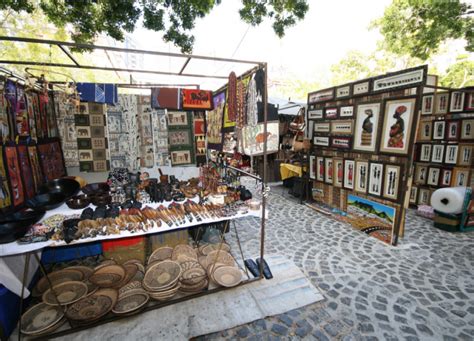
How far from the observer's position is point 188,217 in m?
2.87

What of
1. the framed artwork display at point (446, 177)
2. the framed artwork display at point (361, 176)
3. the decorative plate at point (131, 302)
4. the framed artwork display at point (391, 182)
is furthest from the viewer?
the framed artwork display at point (446, 177)

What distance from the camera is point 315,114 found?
20.3 feet

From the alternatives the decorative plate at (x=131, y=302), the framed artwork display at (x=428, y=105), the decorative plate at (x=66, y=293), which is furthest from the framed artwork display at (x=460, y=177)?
the decorative plate at (x=66, y=293)

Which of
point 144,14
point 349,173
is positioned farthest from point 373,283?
point 144,14

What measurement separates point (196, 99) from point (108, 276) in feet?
10.9

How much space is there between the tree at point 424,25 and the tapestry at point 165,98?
832 cm

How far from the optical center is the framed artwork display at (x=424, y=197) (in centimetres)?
588

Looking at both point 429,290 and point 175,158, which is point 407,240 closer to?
point 429,290

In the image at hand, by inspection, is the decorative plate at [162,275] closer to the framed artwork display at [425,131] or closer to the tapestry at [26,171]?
the tapestry at [26,171]

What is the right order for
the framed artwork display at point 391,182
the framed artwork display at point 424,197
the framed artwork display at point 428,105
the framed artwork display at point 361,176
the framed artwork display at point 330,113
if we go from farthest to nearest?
the framed artwork display at point 424,197 → the framed artwork display at point 428,105 → the framed artwork display at point 330,113 → the framed artwork display at point 361,176 → the framed artwork display at point 391,182

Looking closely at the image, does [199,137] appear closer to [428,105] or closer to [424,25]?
[428,105]

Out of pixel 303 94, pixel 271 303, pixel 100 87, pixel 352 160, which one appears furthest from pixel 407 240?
pixel 303 94

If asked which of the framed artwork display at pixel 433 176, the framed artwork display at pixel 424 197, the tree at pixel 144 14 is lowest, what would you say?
the framed artwork display at pixel 424 197

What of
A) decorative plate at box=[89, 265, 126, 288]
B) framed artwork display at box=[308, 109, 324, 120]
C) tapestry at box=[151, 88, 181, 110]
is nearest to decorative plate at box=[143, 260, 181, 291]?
decorative plate at box=[89, 265, 126, 288]
